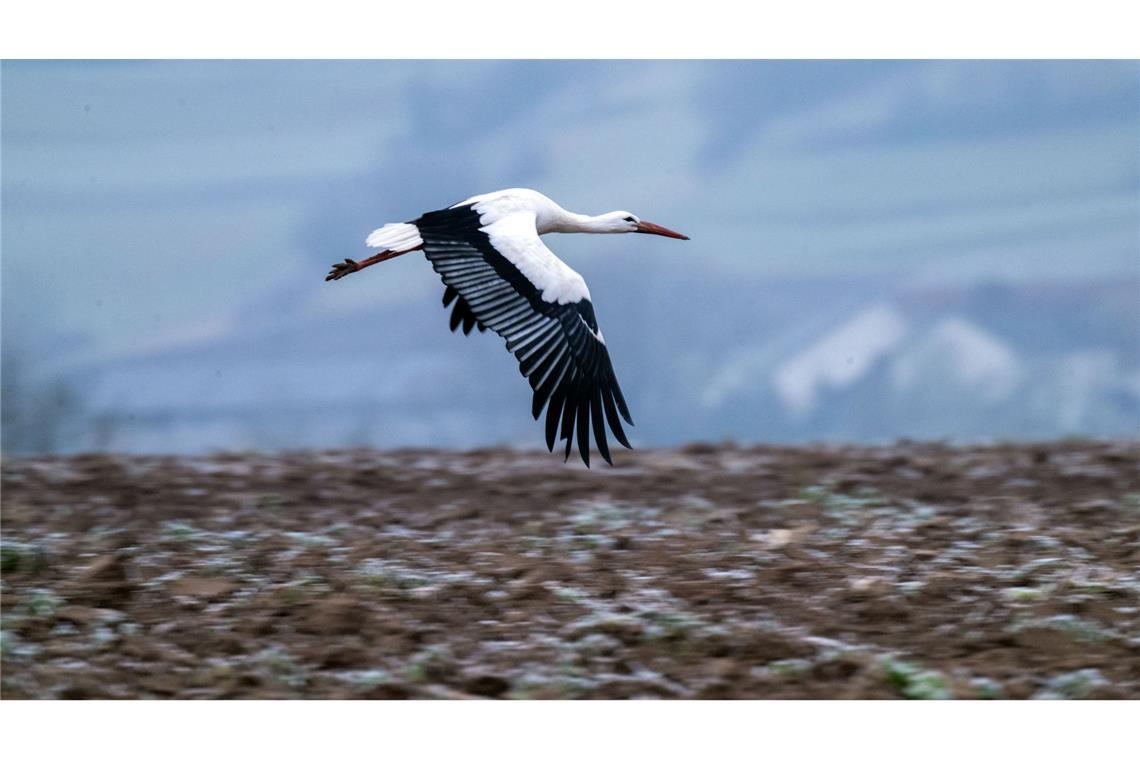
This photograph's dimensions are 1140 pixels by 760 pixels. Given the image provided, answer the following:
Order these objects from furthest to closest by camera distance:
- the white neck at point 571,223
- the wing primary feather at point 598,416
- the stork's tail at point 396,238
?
1. the white neck at point 571,223
2. the stork's tail at point 396,238
3. the wing primary feather at point 598,416

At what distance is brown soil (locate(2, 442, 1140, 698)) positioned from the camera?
536 centimetres

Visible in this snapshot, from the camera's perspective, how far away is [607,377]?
260 inches

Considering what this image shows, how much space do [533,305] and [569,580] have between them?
1.29m

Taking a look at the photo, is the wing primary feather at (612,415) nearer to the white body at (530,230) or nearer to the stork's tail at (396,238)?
the white body at (530,230)

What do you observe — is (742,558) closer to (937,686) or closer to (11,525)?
(937,686)

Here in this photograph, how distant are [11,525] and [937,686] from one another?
18.3ft

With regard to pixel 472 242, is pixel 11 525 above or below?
below

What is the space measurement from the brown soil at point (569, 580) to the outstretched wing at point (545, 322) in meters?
0.79

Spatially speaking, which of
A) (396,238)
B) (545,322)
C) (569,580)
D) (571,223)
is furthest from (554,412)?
(571,223)

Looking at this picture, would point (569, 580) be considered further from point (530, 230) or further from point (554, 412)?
point (530, 230)

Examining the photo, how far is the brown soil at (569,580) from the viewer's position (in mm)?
5363

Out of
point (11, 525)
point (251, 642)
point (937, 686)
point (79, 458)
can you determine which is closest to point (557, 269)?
point (251, 642)

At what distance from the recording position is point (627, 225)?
8.16 metres

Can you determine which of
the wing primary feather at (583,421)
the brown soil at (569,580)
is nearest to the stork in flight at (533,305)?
the wing primary feather at (583,421)
